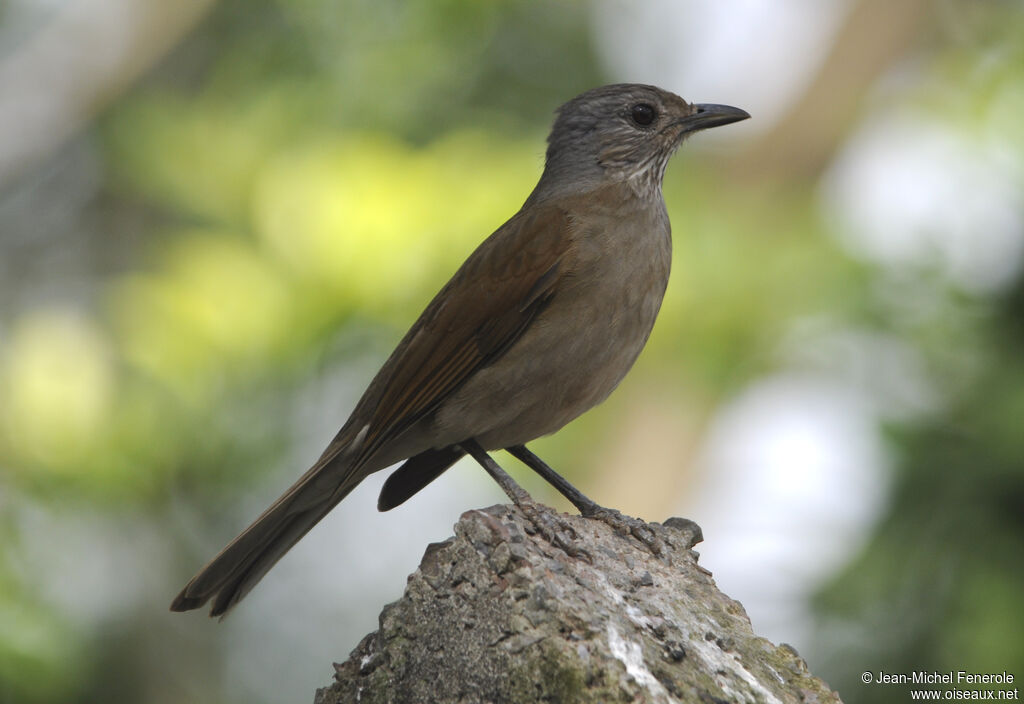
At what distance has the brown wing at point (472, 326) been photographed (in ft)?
14.6

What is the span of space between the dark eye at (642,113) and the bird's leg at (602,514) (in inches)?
62.0

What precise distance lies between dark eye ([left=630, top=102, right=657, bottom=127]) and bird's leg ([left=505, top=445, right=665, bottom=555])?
62.0 inches

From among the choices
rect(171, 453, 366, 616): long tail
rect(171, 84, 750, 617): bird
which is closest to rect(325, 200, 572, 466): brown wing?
rect(171, 84, 750, 617): bird

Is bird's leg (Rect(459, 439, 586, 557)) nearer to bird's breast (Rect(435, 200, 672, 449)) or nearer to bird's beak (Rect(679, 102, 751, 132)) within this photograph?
bird's breast (Rect(435, 200, 672, 449))

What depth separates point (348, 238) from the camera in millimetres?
5902

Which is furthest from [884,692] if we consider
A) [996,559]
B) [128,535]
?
[128,535]

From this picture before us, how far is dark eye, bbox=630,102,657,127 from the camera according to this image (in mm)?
5406

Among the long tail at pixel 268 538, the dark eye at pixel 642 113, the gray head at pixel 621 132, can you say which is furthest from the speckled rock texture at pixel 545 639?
the dark eye at pixel 642 113

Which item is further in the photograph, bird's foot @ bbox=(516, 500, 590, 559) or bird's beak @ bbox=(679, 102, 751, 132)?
bird's beak @ bbox=(679, 102, 751, 132)

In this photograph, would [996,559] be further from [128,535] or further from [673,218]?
[128,535]

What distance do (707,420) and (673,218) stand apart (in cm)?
142

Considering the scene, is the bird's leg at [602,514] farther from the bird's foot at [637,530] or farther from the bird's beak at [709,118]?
the bird's beak at [709,118]

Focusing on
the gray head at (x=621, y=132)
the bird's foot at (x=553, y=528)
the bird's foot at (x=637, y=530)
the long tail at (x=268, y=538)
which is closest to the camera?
the bird's foot at (x=553, y=528)

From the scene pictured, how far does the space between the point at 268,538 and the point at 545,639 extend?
187 cm
